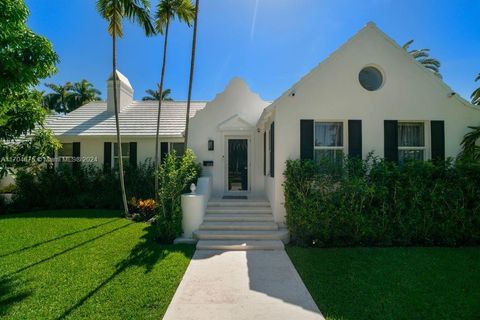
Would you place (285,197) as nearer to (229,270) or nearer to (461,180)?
(229,270)

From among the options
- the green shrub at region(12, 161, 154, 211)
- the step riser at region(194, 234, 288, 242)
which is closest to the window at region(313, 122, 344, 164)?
the step riser at region(194, 234, 288, 242)

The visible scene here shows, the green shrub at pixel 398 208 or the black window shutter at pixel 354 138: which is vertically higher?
the black window shutter at pixel 354 138

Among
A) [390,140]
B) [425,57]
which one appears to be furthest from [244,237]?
[425,57]

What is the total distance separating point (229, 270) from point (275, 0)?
29.6 ft

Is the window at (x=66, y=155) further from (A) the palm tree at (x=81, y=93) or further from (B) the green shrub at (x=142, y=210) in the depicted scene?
(A) the palm tree at (x=81, y=93)

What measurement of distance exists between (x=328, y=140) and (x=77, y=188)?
11649 millimetres

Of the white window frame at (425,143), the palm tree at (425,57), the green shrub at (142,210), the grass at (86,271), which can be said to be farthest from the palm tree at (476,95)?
the green shrub at (142,210)

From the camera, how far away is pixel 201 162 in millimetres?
10875

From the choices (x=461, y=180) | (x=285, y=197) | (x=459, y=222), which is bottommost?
(x=459, y=222)

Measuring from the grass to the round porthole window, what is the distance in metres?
7.31

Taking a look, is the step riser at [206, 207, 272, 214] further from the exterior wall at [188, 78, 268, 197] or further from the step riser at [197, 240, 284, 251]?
the exterior wall at [188, 78, 268, 197]

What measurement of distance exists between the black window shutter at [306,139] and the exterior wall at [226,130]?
3205mm

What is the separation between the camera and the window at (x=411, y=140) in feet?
25.6

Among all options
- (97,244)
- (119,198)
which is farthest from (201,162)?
(97,244)
